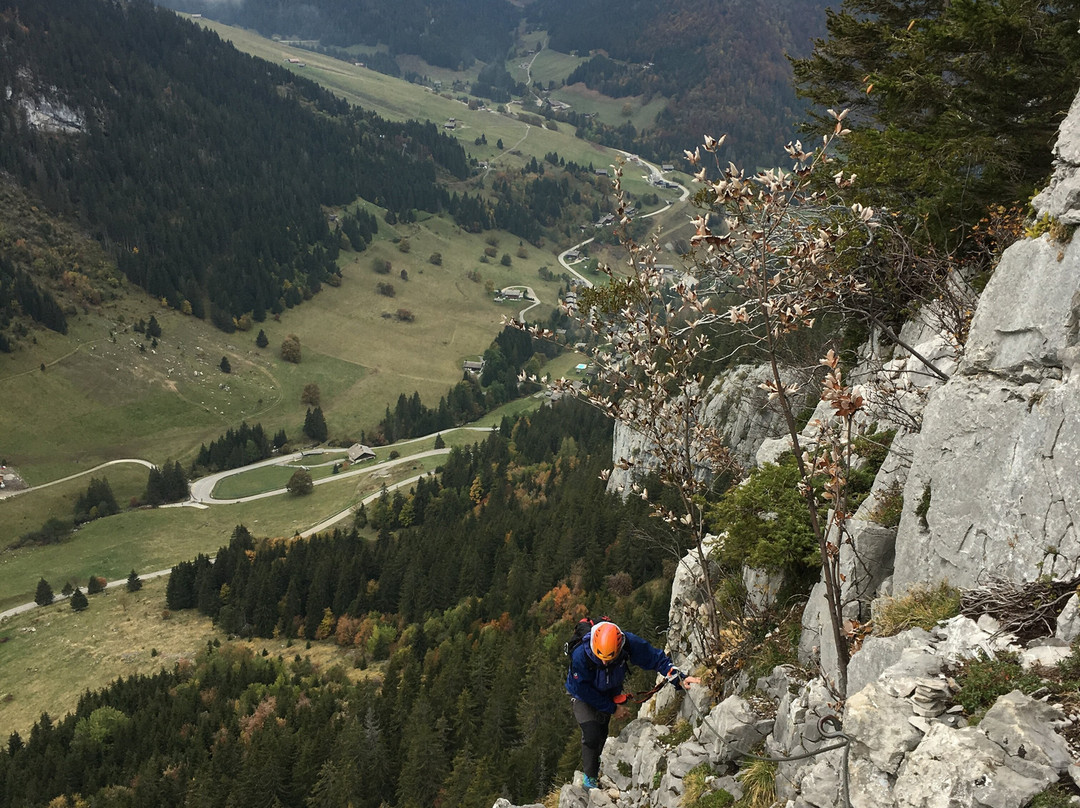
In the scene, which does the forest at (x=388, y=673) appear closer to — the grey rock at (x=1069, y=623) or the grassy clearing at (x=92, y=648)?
the grassy clearing at (x=92, y=648)

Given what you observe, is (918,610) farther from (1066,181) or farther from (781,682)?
(1066,181)

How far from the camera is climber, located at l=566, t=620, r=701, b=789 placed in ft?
41.6

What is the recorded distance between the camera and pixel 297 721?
7381 cm

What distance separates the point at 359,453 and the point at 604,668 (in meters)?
154

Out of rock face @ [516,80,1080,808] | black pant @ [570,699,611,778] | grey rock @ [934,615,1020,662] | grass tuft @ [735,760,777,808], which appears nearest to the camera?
rock face @ [516,80,1080,808]

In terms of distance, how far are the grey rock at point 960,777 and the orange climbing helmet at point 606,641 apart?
17.4ft

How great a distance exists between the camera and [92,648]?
99812 millimetres

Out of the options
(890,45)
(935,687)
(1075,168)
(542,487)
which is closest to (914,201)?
(890,45)

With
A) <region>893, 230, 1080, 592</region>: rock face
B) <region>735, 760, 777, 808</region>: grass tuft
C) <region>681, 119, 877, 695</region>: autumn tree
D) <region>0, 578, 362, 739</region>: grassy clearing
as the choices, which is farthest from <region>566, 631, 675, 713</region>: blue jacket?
<region>0, 578, 362, 739</region>: grassy clearing

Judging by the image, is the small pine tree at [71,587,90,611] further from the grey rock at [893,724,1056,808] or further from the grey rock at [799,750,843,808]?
the grey rock at [893,724,1056,808]

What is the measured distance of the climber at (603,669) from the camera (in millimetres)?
12672

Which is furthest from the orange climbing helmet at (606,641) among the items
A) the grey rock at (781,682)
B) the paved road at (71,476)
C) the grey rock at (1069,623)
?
the paved road at (71,476)

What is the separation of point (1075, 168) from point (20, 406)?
627 ft

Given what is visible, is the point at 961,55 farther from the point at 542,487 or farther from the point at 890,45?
the point at 542,487
